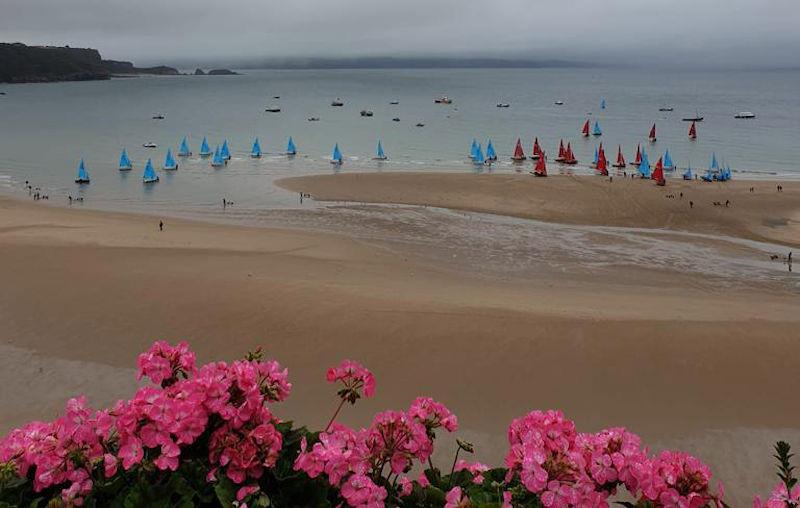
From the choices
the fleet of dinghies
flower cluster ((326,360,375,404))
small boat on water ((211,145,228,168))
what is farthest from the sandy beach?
small boat on water ((211,145,228,168))

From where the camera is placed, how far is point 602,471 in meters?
2.75

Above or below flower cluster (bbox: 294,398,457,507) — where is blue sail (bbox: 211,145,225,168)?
below

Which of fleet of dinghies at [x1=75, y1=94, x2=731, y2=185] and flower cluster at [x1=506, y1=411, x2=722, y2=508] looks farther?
fleet of dinghies at [x1=75, y1=94, x2=731, y2=185]

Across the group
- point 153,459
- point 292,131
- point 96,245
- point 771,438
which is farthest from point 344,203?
point 292,131

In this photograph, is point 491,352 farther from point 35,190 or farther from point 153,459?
point 35,190

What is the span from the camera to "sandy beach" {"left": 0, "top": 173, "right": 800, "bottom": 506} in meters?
9.47

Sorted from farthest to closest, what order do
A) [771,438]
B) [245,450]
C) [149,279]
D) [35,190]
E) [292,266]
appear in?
[35,190], [292,266], [149,279], [771,438], [245,450]

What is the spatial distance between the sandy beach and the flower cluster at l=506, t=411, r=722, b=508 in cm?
544

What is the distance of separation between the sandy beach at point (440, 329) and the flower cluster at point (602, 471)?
5.44 m

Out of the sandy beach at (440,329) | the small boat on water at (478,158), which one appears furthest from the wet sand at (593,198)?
the small boat on water at (478,158)

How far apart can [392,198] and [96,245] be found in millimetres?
16770

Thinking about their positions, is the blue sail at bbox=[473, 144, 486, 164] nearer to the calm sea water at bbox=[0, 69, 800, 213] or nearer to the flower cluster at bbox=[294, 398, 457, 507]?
the calm sea water at bbox=[0, 69, 800, 213]

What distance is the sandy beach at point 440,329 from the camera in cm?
947

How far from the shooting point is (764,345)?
1177 centimetres
